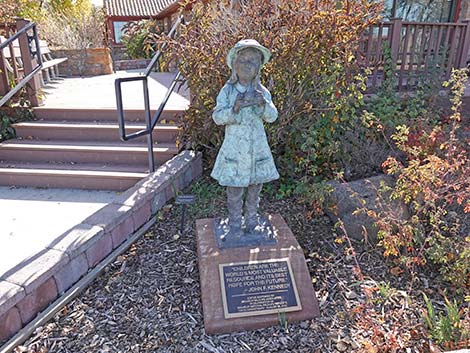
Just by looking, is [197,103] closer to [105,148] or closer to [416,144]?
[105,148]

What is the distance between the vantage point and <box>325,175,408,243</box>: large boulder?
3.22 meters

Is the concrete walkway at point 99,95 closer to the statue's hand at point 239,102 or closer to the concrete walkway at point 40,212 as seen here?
the concrete walkway at point 40,212

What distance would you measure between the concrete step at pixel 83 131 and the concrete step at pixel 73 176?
0.56 m

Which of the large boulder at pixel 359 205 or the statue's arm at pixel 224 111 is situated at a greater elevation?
the statue's arm at pixel 224 111

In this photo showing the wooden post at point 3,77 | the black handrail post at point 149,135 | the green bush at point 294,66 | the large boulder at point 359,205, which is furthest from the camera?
the wooden post at point 3,77

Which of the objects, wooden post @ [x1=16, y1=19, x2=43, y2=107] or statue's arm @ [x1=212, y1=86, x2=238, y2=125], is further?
wooden post @ [x1=16, y1=19, x2=43, y2=107]

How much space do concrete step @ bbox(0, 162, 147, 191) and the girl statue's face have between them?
2.11m

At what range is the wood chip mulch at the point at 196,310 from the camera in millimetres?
2299

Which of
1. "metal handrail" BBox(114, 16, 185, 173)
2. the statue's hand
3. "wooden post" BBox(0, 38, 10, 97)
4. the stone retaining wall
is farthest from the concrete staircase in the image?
the stone retaining wall

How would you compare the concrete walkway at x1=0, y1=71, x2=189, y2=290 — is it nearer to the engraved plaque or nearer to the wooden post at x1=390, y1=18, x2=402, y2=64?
the engraved plaque

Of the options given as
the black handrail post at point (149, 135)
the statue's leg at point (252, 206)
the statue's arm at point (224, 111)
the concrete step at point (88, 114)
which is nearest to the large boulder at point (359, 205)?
the statue's leg at point (252, 206)

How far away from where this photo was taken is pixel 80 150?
4.64 metres

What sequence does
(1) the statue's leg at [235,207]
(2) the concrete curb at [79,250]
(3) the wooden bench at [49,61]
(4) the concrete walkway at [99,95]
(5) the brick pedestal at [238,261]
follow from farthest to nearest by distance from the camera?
1. (3) the wooden bench at [49,61]
2. (4) the concrete walkway at [99,95]
3. (1) the statue's leg at [235,207]
4. (5) the brick pedestal at [238,261]
5. (2) the concrete curb at [79,250]

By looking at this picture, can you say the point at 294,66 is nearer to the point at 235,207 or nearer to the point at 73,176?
the point at 235,207
